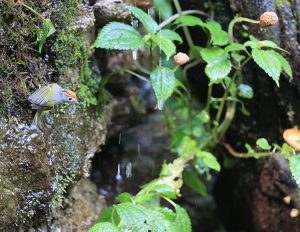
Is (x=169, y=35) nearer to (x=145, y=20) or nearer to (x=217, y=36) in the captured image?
(x=145, y=20)

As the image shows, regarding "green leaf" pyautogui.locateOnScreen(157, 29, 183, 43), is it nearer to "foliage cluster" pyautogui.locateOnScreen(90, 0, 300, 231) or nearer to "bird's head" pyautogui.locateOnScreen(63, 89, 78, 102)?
"foliage cluster" pyautogui.locateOnScreen(90, 0, 300, 231)

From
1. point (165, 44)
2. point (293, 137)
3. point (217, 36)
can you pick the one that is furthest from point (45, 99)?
point (293, 137)

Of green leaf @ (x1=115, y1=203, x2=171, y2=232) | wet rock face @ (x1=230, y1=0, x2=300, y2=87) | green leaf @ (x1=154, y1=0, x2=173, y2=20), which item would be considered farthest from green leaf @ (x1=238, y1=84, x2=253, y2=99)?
green leaf @ (x1=115, y1=203, x2=171, y2=232)

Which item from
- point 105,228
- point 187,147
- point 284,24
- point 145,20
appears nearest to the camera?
point 105,228

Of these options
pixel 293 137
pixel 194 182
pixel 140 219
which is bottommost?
pixel 194 182

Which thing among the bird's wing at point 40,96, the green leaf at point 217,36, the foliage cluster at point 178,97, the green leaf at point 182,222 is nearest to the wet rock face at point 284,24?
the foliage cluster at point 178,97

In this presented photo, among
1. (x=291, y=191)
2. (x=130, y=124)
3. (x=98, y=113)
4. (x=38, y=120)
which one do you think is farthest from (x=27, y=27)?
(x=291, y=191)
